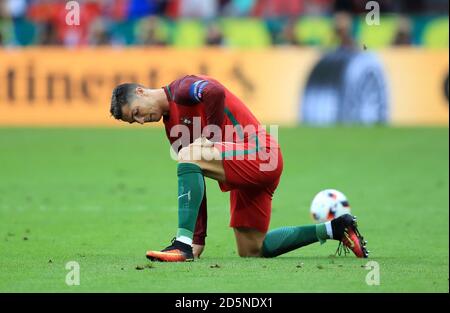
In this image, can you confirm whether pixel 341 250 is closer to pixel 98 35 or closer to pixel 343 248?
pixel 343 248

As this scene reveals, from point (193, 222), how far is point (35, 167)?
9.83 m

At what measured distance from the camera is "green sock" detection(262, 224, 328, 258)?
988 centimetres

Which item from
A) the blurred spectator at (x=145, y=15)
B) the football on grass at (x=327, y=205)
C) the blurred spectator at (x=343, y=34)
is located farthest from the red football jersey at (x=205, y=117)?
the blurred spectator at (x=145, y=15)

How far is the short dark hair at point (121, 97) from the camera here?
9.20 m

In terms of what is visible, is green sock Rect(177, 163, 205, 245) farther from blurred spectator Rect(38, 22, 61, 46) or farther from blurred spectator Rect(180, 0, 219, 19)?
blurred spectator Rect(180, 0, 219, 19)

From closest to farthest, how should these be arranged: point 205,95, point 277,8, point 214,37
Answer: point 205,95 < point 214,37 < point 277,8

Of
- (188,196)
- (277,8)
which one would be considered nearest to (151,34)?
(277,8)

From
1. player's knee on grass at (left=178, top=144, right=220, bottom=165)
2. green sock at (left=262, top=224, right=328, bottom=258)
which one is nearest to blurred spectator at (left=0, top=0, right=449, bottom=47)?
green sock at (left=262, top=224, right=328, bottom=258)

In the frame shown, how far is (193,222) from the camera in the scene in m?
9.16

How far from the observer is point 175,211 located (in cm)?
1391

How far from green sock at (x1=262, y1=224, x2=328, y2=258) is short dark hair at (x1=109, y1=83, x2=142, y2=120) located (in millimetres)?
1758

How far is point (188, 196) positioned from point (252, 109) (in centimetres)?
1454
